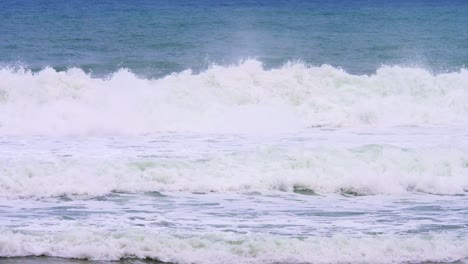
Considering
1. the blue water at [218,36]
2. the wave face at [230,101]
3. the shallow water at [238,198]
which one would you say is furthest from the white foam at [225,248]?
the blue water at [218,36]

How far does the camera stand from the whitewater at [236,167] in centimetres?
974

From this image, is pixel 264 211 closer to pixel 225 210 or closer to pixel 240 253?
pixel 225 210

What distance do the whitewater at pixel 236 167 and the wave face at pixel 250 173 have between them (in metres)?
0.03

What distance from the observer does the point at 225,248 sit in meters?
9.61

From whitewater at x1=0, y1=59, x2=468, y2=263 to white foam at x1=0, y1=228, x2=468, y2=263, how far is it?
18 millimetres

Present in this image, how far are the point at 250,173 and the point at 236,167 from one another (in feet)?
1.20

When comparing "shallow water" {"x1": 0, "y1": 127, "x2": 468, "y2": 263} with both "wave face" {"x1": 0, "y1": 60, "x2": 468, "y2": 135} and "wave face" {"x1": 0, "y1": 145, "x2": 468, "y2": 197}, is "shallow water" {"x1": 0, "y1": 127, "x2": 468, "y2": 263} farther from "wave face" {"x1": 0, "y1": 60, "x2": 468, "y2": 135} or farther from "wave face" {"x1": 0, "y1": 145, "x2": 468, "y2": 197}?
"wave face" {"x1": 0, "y1": 60, "x2": 468, "y2": 135}

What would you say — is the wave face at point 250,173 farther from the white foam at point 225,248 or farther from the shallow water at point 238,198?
the white foam at point 225,248

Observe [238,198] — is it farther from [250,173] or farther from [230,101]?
[230,101]

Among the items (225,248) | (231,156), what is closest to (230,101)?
(231,156)

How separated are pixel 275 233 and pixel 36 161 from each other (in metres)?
4.88

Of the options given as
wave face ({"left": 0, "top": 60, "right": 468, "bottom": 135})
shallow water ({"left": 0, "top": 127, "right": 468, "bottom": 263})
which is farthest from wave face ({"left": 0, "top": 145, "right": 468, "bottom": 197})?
wave face ({"left": 0, "top": 60, "right": 468, "bottom": 135})

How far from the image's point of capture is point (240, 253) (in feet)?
31.3

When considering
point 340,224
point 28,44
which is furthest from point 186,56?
point 340,224
